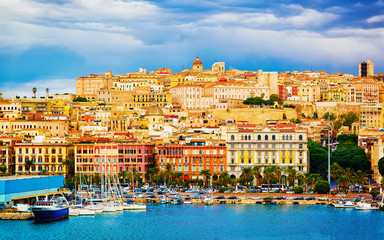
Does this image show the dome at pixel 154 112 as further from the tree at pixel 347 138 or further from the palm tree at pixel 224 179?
the palm tree at pixel 224 179

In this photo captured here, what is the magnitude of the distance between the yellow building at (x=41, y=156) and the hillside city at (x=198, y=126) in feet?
0.35

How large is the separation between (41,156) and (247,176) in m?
23.1

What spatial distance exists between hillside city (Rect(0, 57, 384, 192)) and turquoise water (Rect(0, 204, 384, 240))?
988 cm

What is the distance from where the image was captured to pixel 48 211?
6384cm

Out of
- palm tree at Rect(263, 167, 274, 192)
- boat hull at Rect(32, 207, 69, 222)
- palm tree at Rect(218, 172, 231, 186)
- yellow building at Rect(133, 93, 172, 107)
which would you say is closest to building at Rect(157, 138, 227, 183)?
palm tree at Rect(218, 172, 231, 186)

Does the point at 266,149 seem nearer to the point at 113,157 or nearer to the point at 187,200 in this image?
the point at 187,200

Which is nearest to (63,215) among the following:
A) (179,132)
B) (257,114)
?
(179,132)

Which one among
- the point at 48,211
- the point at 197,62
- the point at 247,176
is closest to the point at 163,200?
the point at 247,176

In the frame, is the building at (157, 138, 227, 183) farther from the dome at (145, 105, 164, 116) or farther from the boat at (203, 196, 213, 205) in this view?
the dome at (145, 105, 164, 116)

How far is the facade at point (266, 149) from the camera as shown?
268 feet

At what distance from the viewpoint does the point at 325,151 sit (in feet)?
295

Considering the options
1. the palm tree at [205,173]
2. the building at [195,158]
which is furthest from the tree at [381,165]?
the palm tree at [205,173]

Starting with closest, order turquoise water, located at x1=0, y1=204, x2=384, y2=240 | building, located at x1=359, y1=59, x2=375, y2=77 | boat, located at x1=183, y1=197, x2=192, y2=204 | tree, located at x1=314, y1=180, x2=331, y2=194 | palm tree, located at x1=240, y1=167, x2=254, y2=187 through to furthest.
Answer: turquoise water, located at x1=0, y1=204, x2=384, y2=240, boat, located at x1=183, y1=197, x2=192, y2=204, tree, located at x1=314, y1=180, x2=331, y2=194, palm tree, located at x1=240, y1=167, x2=254, y2=187, building, located at x1=359, y1=59, x2=375, y2=77

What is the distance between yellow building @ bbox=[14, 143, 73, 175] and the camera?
8581cm
